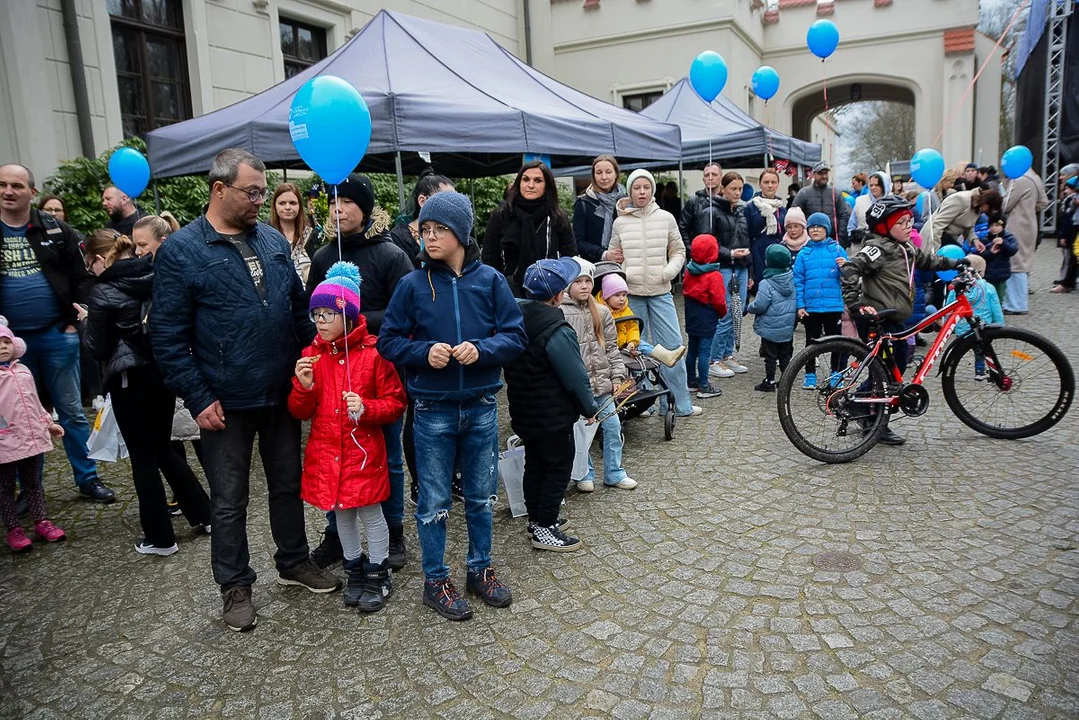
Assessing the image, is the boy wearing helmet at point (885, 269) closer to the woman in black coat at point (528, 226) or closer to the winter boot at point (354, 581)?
the woman in black coat at point (528, 226)

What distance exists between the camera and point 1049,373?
4844mm

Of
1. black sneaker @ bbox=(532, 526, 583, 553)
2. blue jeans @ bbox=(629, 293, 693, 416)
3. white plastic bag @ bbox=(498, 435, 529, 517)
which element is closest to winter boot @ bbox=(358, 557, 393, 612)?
black sneaker @ bbox=(532, 526, 583, 553)

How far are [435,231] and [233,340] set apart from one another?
942mm

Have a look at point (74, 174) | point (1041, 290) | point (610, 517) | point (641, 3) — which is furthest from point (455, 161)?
point (641, 3)

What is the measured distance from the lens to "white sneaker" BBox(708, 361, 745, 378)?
24.6ft

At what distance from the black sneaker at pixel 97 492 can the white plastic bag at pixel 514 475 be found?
261cm

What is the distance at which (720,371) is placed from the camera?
7.57 metres

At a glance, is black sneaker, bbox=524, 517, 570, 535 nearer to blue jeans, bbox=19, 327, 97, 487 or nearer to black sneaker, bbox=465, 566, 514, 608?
black sneaker, bbox=465, 566, 514, 608

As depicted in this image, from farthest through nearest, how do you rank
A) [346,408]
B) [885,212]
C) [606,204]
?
1. [606,204]
2. [885,212]
3. [346,408]

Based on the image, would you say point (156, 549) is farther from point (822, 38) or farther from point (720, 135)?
point (720, 135)

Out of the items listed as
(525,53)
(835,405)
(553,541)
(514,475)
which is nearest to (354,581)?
(553,541)

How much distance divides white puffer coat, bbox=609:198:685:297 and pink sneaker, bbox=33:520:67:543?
4.07 m

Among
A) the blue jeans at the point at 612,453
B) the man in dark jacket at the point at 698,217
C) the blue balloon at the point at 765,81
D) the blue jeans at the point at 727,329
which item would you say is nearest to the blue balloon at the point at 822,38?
the blue balloon at the point at 765,81

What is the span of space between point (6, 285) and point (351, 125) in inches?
93.0
